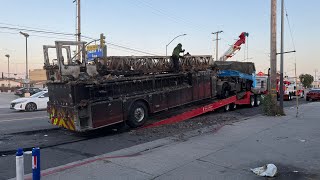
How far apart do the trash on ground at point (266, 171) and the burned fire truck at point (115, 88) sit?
5.56 metres

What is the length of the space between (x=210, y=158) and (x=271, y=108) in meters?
9.30

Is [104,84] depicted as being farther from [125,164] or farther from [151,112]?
[125,164]

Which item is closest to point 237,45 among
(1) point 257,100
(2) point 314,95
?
(1) point 257,100

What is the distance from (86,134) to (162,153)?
4192mm

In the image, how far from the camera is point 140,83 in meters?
12.2

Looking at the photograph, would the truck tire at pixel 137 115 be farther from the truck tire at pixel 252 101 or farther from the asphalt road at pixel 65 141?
the truck tire at pixel 252 101

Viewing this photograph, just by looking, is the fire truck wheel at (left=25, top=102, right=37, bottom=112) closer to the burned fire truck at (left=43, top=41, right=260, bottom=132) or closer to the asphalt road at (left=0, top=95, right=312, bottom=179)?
the asphalt road at (left=0, top=95, right=312, bottom=179)

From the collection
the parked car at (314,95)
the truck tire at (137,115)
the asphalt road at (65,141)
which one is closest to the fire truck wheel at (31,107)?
the asphalt road at (65,141)

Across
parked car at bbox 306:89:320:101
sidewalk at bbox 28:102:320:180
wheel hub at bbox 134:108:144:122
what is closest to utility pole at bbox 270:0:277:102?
sidewalk at bbox 28:102:320:180

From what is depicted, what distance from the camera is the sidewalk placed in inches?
250

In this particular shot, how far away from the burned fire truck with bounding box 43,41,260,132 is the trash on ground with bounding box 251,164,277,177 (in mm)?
5564

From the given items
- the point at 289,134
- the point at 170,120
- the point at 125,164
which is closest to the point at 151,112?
the point at 170,120

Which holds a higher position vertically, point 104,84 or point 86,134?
point 104,84

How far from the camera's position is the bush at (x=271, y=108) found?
15.8m
